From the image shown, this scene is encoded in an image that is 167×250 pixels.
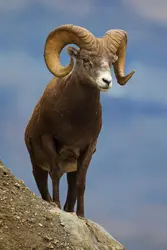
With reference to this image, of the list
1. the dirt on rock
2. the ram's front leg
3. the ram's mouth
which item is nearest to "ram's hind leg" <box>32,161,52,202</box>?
→ the ram's front leg

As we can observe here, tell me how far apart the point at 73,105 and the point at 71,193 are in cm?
257

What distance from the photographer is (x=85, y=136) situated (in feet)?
62.1

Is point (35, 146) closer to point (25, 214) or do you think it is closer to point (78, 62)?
point (78, 62)

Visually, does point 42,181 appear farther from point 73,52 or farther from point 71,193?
point 73,52

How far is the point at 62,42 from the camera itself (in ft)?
63.0

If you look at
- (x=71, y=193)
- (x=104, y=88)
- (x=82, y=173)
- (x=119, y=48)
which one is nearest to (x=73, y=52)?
(x=104, y=88)

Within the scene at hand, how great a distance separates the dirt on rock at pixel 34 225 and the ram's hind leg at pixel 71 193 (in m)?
2.57

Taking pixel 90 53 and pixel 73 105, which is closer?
pixel 90 53

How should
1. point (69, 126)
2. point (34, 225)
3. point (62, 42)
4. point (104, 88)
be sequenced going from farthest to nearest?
point (62, 42), point (69, 126), point (104, 88), point (34, 225)

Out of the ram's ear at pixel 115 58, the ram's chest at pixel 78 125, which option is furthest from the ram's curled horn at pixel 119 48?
the ram's chest at pixel 78 125

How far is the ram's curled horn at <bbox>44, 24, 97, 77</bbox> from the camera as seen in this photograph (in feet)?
60.6

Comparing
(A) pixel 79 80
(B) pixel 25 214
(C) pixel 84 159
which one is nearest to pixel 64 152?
(C) pixel 84 159

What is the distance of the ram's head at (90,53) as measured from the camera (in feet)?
58.9

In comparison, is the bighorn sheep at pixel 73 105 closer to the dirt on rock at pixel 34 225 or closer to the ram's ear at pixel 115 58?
the ram's ear at pixel 115 58
